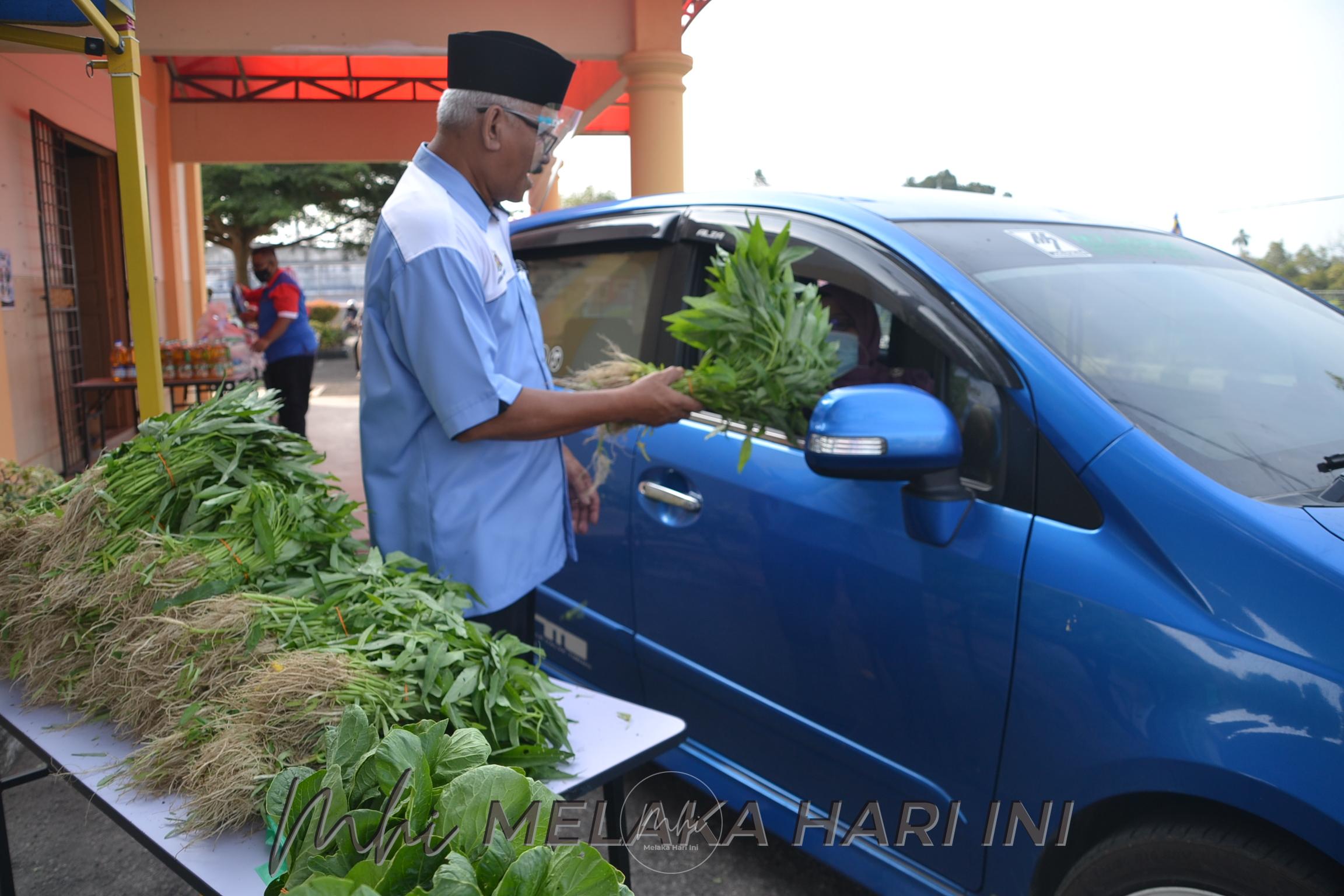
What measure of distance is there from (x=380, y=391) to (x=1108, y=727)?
1754 mm

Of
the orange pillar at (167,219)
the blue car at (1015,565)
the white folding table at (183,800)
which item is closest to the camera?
the white folding table at (183,800)

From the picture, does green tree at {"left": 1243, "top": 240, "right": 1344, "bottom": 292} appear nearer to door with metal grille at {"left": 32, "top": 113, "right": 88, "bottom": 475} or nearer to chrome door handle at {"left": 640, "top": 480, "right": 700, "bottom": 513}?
chrome door handle at {"left": 640, "top": 480, "right": 700, "bottom": 513}

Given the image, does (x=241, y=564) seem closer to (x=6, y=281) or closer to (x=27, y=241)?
(x=6, y=281)

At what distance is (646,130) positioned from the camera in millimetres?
8719

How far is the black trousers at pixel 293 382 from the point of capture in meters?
8.59

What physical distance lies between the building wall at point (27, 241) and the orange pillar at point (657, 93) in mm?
4555

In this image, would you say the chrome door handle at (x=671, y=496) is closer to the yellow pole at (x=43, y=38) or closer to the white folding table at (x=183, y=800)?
the white folding table at (x=183, y=800)

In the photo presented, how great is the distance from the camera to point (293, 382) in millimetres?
8680

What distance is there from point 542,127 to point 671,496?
106cm

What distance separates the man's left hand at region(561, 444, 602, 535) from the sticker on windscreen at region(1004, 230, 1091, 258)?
4.41ft

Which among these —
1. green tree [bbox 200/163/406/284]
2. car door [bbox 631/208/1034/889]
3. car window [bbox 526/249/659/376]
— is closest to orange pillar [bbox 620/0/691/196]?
car window [bbox 526/249/659/376]

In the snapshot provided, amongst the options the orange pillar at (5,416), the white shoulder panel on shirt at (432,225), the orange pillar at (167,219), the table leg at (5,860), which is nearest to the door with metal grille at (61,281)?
the orange pillar at (5,416)

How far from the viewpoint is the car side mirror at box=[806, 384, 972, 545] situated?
6.73ft

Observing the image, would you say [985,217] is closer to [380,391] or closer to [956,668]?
[956,668]
